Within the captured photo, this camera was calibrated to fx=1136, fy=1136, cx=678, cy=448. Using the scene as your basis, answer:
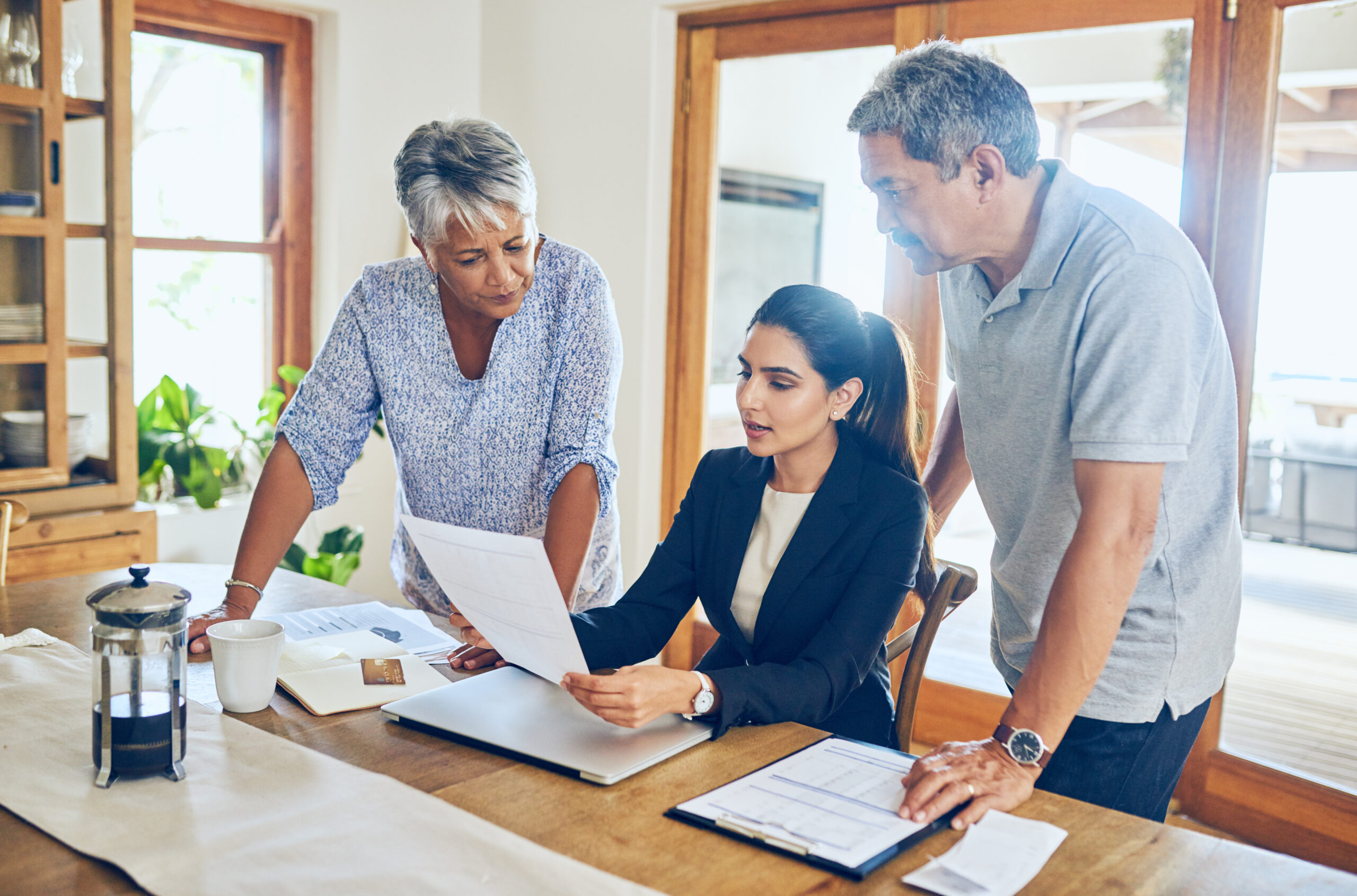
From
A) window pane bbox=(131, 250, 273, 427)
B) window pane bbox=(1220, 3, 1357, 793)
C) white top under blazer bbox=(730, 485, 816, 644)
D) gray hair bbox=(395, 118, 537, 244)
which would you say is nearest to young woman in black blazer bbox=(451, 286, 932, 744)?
white top under blazer bbox=(730, 485, 816, 644)

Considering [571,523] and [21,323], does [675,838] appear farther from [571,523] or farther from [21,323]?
[21,323]

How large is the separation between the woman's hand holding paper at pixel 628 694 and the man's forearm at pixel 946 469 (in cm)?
65

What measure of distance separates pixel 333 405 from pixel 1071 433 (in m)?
1.18

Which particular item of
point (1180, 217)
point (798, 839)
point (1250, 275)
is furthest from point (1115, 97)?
point (798, 839)

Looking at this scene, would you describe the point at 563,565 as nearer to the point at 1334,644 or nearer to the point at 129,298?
the point at 129,298

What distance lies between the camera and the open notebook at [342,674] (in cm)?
145

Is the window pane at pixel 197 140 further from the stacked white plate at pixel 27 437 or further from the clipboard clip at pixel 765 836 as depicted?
the clipboard clip at pixel 765 836

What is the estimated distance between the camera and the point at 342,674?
154 cm

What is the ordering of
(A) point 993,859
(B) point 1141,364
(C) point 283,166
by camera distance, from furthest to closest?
(C) point 283,166
(B) point 1141,364
(A) point 993,859

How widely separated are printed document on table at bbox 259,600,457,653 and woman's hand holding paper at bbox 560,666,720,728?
1.52 feet

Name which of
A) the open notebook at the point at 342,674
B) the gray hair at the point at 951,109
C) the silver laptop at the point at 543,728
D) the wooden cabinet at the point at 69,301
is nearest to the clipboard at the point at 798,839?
the silver laptop at the point at 543,728

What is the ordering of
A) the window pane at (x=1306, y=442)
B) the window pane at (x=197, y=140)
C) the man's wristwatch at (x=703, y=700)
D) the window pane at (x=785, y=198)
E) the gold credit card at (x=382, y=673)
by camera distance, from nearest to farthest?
1. the man's wristwatch at (x=703, y=700)
2. the gold credit card at (x=382, y=673)
3. the window pane at (x=1306, y=442)
4. the window pane at (x=785, y=198)
5. the window pane at (x=197, y=140)

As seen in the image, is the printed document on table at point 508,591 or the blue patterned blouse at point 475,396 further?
the blue patterned blouse at point 475,396

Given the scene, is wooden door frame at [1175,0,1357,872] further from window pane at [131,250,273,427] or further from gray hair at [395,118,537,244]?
window pane at [131,250,273,427]
